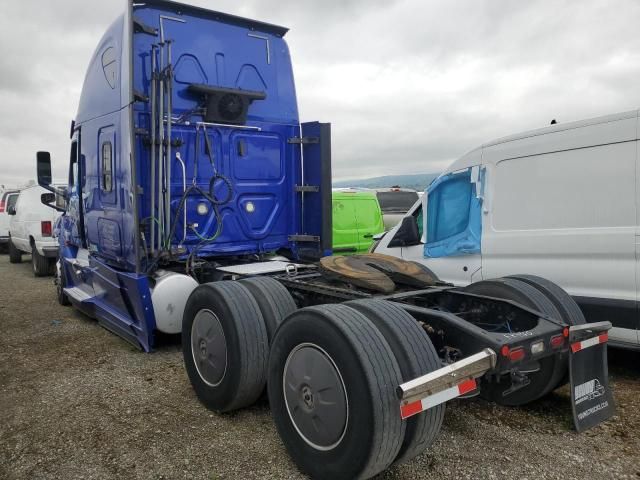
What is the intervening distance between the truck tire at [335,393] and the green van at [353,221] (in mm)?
5337

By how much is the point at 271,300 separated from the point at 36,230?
32.5 feet

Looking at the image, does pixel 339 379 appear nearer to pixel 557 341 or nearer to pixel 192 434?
pixel 557 341

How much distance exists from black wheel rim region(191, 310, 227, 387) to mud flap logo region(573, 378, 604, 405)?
2247 mm

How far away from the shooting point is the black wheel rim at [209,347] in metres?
3.62

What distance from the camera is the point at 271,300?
3631 millimetres

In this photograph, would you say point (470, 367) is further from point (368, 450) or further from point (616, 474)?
point (616, 474)

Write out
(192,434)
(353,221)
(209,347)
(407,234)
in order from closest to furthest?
(192,434), (209,347), (407,234), (353,221)

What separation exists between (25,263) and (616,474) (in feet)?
49.2

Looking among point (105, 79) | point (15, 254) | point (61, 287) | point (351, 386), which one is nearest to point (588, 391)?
point (351, 386)

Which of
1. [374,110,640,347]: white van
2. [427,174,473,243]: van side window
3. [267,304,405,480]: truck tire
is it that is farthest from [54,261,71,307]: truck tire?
[267,304,405,480]: truck tire

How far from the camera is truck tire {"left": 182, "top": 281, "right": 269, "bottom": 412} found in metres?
3.44

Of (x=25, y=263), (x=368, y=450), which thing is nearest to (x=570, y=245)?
(x=368, y=450)

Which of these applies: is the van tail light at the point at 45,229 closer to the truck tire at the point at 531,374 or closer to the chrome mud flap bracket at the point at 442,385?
the truck tire at the point at 531,374

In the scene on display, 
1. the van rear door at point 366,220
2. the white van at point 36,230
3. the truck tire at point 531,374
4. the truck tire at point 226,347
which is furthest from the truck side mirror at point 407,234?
the white van at point 36,230
